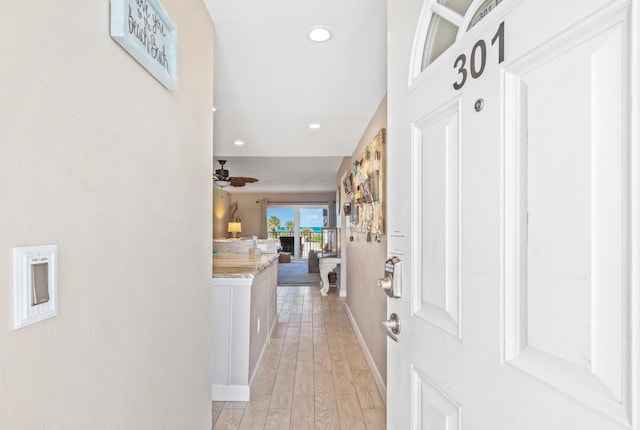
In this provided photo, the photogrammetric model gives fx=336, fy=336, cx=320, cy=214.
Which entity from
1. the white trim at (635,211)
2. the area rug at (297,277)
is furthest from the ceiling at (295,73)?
the area rug at (297,277)

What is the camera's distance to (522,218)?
0.58 meters

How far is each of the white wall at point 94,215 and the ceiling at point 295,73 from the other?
42 cm

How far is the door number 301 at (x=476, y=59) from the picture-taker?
62 centimetres

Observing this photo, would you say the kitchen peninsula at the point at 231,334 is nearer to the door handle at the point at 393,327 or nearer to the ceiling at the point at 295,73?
the ceiling at the point at 295,73

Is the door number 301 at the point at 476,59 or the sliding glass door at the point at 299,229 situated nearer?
the door number 301 at the point at 476,59

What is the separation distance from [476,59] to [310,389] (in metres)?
2.56

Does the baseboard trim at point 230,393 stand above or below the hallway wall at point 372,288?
below

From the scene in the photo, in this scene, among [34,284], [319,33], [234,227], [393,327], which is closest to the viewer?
[34,284]

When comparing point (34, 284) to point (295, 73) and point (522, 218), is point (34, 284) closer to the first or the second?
point (522, 218)

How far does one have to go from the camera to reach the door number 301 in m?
0.62

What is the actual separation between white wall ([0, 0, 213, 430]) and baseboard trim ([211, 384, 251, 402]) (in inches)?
48.8

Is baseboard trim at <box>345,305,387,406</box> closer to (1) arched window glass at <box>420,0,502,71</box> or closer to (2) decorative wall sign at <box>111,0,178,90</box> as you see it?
(1) arched window glass at <box>420,0,502,71</box>

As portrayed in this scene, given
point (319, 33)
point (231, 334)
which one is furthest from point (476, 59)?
point (231, 334)

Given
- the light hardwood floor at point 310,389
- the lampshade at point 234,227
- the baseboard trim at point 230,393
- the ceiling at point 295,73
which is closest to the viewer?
the ceiling at point 295,73
